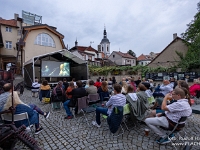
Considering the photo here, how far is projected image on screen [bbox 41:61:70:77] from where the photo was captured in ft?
51.3

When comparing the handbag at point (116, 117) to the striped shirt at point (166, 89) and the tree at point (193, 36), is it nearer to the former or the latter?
the striped shirt at point (166, 89)

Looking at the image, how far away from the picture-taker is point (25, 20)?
24094 millimetres

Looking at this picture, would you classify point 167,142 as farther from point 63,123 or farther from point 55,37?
point 55,37

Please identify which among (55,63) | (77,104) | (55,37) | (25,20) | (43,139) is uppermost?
(25,20)

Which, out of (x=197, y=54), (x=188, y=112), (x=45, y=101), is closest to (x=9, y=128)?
(x=188, y=112)

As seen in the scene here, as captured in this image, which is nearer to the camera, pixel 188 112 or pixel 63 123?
pixel 188 112

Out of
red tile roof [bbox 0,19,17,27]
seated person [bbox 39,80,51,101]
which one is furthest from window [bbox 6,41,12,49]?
seated person [bbox 39,80,51,101]

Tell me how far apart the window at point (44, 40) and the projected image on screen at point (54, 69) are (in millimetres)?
5442

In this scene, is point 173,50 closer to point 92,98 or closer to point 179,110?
point 92,98

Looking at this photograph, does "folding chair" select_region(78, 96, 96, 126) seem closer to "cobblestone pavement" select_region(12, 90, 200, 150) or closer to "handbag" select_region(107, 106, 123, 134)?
"cobblestone pavement" select_region(12, 90, 200, 150)

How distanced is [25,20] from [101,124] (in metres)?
26.7

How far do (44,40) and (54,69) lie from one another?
21.3ft

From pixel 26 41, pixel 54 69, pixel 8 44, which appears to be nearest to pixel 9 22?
pixel 8 44

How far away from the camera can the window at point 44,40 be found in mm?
19539
